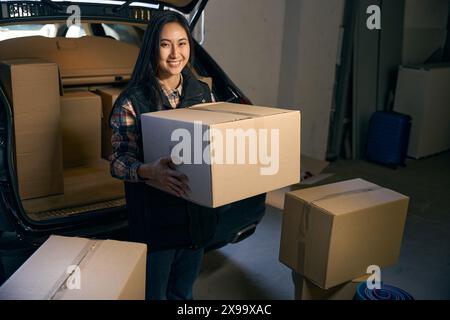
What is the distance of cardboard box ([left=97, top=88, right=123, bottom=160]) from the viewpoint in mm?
2444

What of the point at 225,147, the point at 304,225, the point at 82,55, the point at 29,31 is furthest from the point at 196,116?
the point at 29,31

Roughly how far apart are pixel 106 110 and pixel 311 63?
225 cm

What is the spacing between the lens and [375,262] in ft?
6.43

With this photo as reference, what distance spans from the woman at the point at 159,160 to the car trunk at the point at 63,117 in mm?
495

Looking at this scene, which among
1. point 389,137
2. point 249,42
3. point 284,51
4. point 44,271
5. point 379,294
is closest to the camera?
point 44,271

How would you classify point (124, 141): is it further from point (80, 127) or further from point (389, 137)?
point (389, 137)

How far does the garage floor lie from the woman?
74 cm

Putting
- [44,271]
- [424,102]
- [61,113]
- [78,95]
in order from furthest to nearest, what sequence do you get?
[424,102] < [78,95] < [61,113] < [44,271]

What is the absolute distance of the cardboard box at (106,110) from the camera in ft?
8.02

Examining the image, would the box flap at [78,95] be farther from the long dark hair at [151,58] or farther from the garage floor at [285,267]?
the garage floor at [285,267]

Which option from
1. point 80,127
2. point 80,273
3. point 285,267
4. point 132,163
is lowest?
point 285,267

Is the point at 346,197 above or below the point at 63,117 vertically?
below

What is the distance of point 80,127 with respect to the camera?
2.44 metres

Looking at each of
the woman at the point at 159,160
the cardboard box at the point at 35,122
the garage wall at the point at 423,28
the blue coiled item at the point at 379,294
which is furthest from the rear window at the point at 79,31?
the garage wall at the point at 423,28
